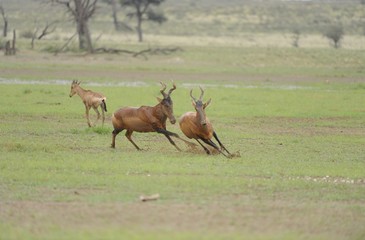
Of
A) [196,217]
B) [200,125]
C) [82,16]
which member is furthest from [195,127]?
[82,16]

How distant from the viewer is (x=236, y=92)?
30750mm

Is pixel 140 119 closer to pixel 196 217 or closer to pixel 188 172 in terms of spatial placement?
pixel 188 172

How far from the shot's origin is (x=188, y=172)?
13156 millimetres

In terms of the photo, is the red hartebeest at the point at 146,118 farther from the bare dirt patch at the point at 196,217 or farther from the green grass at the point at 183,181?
the bare dirt patch at the point at 196,217

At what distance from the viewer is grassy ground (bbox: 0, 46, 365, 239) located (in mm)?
9648

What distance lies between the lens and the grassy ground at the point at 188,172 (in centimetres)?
965

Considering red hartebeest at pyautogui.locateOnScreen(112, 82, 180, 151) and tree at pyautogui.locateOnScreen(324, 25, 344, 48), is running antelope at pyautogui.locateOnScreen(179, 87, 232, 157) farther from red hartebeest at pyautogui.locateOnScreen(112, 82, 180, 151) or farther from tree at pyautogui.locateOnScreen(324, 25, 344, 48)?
tree at pyautogui.locateOnScreen(324, 25, 344, 48)

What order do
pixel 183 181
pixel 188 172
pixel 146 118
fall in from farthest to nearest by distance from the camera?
pixel 146 118, pixel 188 172, pixel 183 181

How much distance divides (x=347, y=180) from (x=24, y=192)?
4.80 meters

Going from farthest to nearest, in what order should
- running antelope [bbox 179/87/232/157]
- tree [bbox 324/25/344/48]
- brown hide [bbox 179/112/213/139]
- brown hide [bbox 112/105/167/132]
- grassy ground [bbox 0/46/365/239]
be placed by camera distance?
tree [bbox 324/25/344/48], brown hide [bbox 112/105/167/132], brown hide [bbox 179/112/213/139], running antelope [bbox 179/87/232/157], grassy ground [bbox 0/46/365/239]

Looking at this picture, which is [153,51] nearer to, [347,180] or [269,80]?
[269,80]

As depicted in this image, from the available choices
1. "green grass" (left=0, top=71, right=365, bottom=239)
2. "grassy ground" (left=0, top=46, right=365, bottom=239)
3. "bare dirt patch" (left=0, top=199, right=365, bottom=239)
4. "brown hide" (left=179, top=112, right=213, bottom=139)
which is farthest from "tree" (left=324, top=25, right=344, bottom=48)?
"bare dirt patch" (left=0, top=199, right=365, bottom=239)

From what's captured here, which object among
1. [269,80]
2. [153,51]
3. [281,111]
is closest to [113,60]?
[153,51]

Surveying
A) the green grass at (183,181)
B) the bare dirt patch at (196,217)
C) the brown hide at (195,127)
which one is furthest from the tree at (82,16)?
the bare dirt patch at (196,217)
